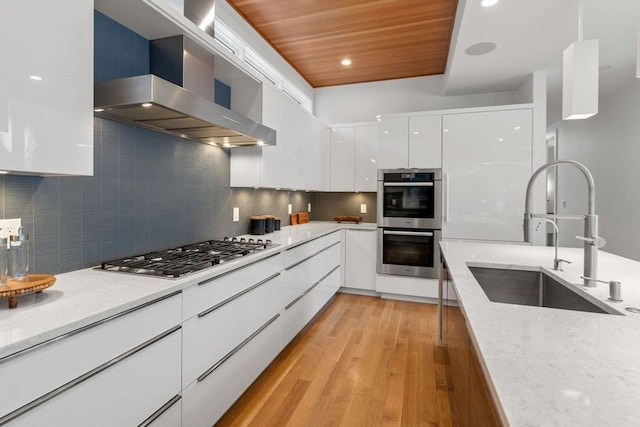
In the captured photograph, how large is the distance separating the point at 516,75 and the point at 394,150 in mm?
1508

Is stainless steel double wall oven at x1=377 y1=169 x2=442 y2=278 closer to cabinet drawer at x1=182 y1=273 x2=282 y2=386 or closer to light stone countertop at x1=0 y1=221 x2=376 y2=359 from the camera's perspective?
cabinet drawer at x1=182 y1=273 x2=282 y2=386

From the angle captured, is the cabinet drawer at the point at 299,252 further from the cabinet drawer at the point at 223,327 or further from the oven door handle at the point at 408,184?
the oven door handle at the point at 408,184

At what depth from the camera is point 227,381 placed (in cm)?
185

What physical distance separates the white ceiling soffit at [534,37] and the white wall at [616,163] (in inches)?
21.9

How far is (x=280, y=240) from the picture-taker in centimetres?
278

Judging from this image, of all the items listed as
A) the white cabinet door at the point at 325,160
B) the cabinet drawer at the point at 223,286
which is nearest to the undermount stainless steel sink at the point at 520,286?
the cabinet drawer at the point at 223,286

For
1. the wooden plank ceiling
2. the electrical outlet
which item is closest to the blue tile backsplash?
the electrical outlet

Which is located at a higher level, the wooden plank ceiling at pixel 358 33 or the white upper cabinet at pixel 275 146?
the wooden plank ceiling at pixel 358 33

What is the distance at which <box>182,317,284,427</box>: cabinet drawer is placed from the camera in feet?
5.19

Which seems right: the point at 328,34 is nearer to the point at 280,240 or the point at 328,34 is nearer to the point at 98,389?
the point at 280,240

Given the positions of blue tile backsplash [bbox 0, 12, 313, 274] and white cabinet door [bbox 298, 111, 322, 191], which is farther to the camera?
white cabinet door [bbox 298, 111, 322, 191]

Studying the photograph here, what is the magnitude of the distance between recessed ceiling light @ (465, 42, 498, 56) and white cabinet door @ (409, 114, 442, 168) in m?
0.84

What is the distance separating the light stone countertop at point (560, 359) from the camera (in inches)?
22.4

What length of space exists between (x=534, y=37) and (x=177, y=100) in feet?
9.45
